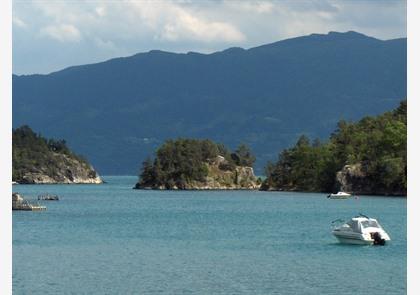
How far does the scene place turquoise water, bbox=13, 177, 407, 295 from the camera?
45.8m

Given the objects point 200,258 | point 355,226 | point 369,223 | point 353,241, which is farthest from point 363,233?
point 200,258

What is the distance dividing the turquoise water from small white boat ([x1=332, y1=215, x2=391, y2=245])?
1.17 m

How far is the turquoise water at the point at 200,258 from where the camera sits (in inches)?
1805

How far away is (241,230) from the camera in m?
89.4

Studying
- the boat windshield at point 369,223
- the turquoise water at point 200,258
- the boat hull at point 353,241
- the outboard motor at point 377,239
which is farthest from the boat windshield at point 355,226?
the turquoise water at point 200,258

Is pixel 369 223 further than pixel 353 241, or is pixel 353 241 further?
pixel 369 223

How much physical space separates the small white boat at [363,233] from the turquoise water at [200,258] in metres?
1.17

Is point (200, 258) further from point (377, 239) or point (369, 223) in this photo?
point (369, 223)

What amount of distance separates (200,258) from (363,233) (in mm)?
14761

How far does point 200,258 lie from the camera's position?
60250mm

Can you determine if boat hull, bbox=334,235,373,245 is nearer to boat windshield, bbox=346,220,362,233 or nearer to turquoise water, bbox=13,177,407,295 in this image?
boat windshield, bbox=346,220,362,233
